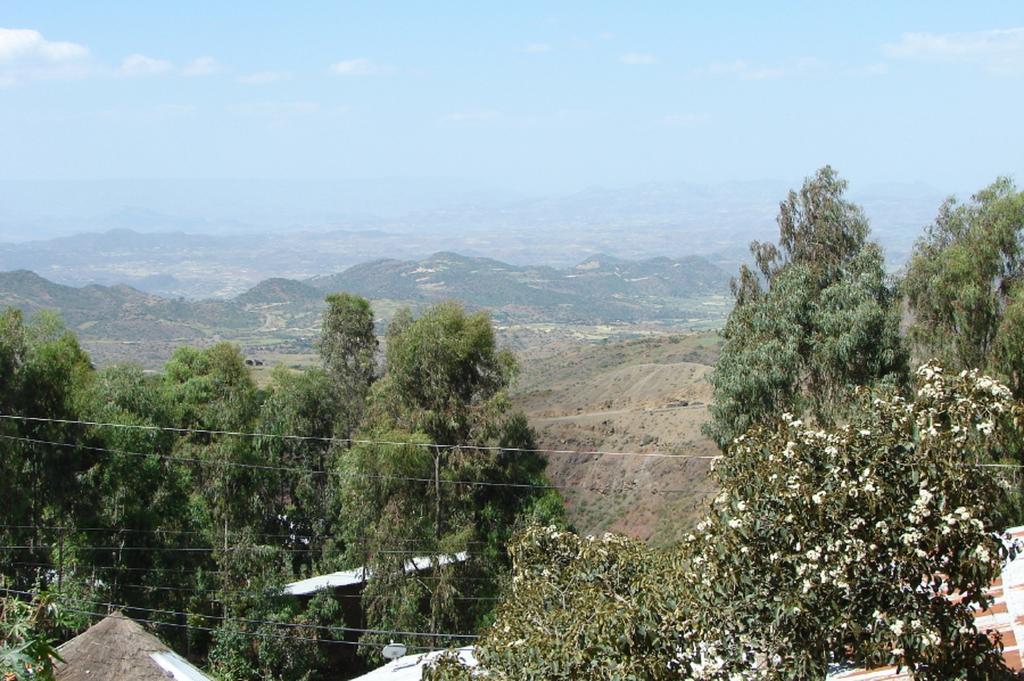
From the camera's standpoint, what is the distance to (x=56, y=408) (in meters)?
23.1

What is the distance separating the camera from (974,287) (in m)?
21.7

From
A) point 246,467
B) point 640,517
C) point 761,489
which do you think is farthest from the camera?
point 640,517

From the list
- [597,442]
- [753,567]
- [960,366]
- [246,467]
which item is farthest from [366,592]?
[597,442]

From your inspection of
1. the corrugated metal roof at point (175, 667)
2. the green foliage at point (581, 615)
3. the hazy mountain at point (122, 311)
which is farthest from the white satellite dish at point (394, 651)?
the hazy mountain at point (122, 311)

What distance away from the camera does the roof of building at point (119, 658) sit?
607 inches

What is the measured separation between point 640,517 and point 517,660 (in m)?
32.5

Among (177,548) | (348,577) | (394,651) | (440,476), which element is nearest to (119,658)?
(394,651)

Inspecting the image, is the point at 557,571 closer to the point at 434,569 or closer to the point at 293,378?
the point at 434,569

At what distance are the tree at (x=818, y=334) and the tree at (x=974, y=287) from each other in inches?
33.8

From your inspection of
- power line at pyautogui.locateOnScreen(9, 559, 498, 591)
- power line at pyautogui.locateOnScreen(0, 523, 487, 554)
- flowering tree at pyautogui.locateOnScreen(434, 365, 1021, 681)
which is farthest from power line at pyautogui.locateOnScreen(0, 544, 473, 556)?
flowering tree at pyautogui.locateOnScreen(434, 365, 1021, 681)

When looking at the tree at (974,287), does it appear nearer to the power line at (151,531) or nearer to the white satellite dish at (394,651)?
the power line at (151,531)

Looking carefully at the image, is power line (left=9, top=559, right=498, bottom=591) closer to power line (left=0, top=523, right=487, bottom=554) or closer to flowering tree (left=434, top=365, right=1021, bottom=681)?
power line (left=0, top=523, right=487, bottom=554)

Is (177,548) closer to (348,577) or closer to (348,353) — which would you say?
(348,577)

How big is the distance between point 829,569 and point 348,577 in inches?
906
